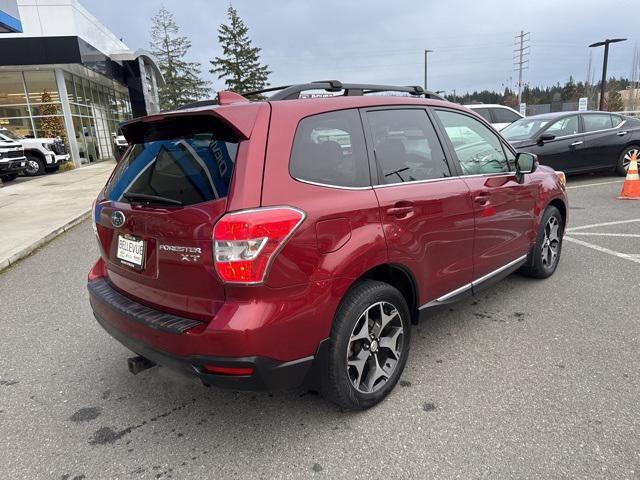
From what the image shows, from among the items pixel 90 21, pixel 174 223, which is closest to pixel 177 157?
pixel 174 223

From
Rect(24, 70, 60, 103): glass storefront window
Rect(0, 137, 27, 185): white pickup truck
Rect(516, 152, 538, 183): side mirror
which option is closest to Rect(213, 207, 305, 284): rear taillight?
Rect(516, 152, 538, 183): side mirror

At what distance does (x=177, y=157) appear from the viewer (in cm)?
248

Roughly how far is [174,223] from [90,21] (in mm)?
25739

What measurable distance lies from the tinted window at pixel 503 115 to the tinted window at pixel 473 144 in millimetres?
11706

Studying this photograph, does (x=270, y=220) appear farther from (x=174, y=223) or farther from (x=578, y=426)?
(x=578, y=426)

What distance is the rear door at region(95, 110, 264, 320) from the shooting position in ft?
7.13

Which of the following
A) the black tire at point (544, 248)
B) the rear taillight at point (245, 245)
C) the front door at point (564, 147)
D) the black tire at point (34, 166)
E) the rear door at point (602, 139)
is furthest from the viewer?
the black tire at point (34, 166)

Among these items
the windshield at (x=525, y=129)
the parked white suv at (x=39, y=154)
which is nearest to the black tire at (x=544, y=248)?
the windshield at (x=525, y=129)

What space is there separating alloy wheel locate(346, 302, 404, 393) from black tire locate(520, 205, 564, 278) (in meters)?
2.14

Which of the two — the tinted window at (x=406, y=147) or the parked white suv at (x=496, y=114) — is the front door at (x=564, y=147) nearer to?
the parked white suv at (x=496, y=114)

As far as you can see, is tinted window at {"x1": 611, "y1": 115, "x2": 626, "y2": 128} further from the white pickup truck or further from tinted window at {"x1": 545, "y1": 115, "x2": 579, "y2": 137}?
the white pickup truck

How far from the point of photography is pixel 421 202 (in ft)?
9.21

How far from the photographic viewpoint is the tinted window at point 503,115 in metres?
14.4

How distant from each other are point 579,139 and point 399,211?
924 centimetres
